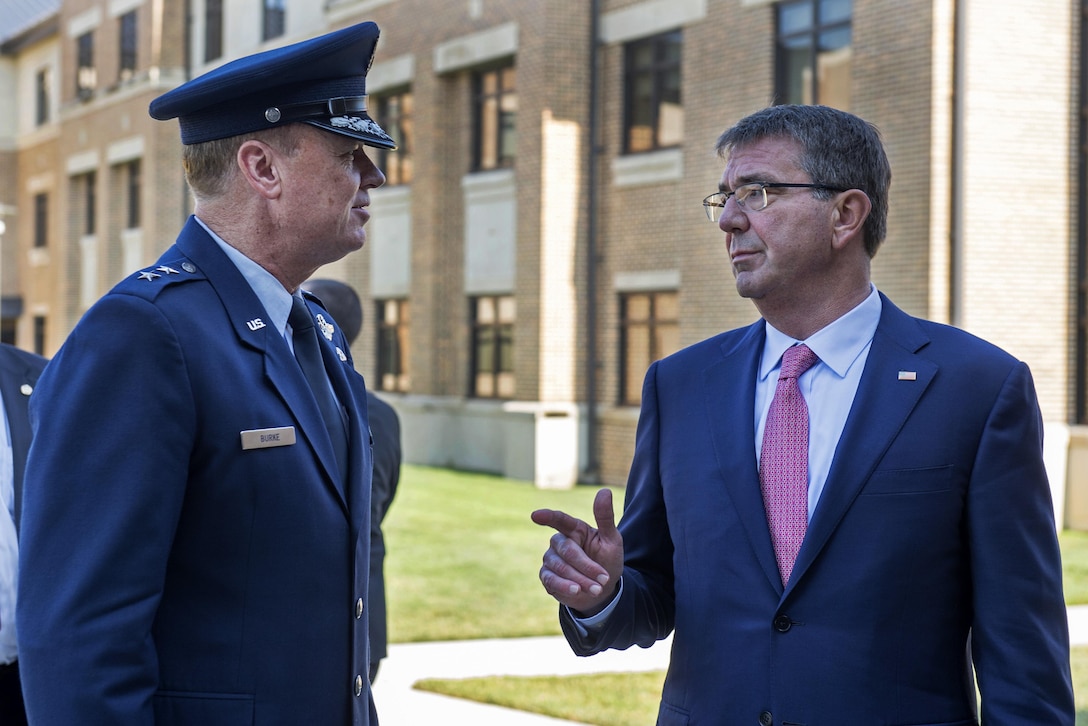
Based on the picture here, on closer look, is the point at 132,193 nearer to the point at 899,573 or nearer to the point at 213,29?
the point at 213,29

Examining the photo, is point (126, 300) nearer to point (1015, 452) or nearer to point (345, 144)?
point (345, 144)

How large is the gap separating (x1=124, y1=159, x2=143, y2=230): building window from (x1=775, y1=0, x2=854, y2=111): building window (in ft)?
67.6

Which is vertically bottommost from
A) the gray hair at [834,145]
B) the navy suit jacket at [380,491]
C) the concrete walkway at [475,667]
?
the concrete walkway at [475,667]

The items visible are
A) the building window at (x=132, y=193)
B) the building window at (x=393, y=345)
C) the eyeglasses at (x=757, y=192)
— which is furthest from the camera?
the building window at (x=132, y=193)

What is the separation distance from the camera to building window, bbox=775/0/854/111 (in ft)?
53.1

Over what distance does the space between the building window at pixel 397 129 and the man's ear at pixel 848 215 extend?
2091 cm

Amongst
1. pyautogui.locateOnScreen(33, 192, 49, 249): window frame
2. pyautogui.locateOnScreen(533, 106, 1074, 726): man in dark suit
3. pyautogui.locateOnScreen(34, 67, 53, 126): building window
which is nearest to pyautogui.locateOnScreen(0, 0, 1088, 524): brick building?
pyautogui.locateOnScreen(533, 106, 1074, 726): man in dark suit

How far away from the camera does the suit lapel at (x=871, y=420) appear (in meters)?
2.74

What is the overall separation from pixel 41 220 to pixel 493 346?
2161cm

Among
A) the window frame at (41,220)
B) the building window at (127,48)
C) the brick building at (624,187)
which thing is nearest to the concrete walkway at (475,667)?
the brick building at (624,187)

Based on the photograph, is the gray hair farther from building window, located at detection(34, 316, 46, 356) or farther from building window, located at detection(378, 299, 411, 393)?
building window, located at detection(34, 316, 46, 356)

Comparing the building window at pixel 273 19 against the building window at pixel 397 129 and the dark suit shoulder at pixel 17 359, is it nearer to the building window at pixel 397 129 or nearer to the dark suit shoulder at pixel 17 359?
the building window at pixel 397 129

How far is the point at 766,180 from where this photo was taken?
3.04m

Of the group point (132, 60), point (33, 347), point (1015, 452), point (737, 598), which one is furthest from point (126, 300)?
point (33, 347)
